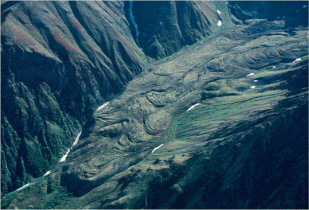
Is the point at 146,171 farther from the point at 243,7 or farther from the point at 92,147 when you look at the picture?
the point at 243,7

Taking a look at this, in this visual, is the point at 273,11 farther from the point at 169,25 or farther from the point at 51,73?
the point at 51,73

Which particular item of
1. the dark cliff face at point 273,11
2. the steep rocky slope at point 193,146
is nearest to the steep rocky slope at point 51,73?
the steep rocky slope at point 193,146

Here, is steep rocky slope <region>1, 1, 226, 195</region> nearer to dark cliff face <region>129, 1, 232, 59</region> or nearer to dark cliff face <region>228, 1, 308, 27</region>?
dark cliff face <region>129, 1, 232, 59</region>

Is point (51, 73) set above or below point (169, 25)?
below

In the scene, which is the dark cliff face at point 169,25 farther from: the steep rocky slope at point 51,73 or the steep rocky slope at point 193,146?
the steep rocky slope at point 193,146

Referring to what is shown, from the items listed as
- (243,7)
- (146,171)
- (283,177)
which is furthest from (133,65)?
(243,7)

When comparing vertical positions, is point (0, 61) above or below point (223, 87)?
above

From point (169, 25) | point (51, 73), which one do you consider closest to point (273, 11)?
point (169, 25)

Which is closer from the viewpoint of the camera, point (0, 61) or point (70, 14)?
point (0, 61)
